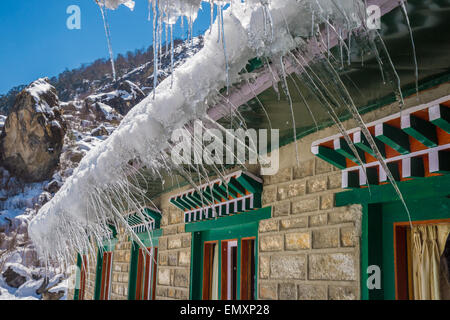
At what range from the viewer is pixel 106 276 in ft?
29.2

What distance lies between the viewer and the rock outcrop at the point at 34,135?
27859 millimetres

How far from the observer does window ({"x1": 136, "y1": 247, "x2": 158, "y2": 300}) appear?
20.5 ft

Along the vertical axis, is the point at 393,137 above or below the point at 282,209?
above

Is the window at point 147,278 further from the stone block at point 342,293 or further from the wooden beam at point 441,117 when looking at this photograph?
the wooden beam at point 441,117

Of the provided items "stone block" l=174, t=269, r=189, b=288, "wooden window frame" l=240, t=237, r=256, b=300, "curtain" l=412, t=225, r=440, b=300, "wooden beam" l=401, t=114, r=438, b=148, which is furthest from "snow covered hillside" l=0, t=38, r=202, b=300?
"wooden beam" l=401, t=114, r=438, b=148

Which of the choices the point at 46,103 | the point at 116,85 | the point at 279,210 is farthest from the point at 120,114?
the point at 279,210

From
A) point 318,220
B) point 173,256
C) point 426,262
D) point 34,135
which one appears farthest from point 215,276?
point 34,135

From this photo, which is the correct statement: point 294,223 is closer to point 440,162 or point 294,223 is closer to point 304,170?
point 304,170

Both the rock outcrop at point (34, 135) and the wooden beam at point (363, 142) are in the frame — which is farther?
the rock outcrop at point (34, 135)

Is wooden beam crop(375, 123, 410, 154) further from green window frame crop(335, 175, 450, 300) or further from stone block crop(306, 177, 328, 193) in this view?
stone block crop(306, 177, 328, 193)

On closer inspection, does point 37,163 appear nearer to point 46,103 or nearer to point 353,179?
point 46,103

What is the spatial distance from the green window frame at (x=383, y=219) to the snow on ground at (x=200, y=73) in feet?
4.34

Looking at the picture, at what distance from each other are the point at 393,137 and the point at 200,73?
1221 millimetres

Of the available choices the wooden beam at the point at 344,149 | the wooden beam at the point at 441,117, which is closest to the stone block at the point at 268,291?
the wooden beam at the point at 344,149
